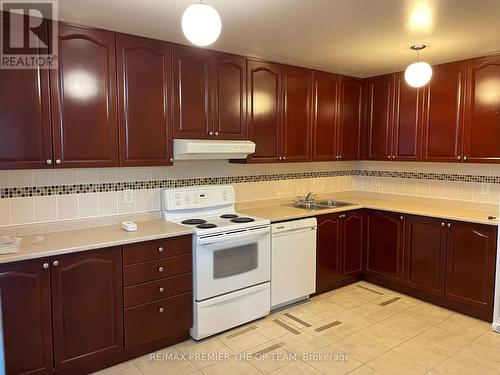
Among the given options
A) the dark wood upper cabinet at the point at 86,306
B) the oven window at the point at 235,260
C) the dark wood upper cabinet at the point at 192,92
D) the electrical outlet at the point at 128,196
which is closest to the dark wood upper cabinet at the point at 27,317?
the dark wood upper cabinet at the point at 86,306

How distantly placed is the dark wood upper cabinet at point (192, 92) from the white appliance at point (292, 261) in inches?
42.0

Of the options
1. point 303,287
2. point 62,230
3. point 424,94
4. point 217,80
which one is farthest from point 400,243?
point 62,230

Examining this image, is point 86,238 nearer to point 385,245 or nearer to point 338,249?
point 338,249

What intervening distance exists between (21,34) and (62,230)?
1.32 metres

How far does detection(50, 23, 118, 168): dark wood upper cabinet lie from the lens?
2475 millimetres

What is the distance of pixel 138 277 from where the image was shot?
8.52 feet

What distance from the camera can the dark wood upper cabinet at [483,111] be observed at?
3.29 meters

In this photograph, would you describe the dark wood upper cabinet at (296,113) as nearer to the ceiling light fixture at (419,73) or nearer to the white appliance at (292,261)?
the white appliance at (292,261)

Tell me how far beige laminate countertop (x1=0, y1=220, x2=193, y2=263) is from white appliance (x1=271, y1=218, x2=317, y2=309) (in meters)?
0.91

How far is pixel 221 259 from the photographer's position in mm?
2943

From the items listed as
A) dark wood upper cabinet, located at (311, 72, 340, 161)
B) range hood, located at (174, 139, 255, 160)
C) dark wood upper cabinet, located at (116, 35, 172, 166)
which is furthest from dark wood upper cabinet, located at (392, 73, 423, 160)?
dark wood upper cabinet, located at (116, 35, 172, 166)

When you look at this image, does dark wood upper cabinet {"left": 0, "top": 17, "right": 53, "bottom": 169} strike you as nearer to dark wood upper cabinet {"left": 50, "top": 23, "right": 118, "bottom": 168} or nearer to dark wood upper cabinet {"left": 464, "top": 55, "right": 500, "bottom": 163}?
dark wood upper cabinet {"left": 50, "top": 23, "right": 118, "bottom": 168}

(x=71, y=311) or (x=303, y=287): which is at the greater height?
(x=71, y=311)

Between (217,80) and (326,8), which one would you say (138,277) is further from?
(326,8)
